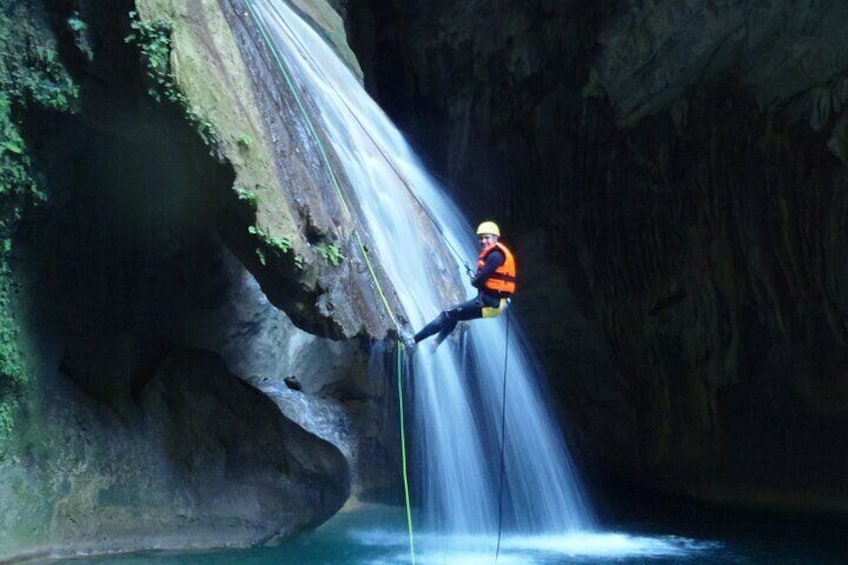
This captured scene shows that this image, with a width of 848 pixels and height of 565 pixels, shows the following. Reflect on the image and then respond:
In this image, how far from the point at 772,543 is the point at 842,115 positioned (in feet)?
16.7

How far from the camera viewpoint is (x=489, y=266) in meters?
7.71

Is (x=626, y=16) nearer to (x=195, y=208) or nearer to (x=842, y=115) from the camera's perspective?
(x=842, y=115)

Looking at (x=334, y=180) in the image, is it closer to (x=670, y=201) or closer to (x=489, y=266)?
(x=489, y=266)

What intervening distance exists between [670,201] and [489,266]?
514 cm

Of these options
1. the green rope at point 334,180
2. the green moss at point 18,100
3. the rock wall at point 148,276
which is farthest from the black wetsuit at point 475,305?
the green moss at point 18,100

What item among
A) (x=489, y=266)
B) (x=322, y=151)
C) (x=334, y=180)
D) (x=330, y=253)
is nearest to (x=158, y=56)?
(x=322, y=151)

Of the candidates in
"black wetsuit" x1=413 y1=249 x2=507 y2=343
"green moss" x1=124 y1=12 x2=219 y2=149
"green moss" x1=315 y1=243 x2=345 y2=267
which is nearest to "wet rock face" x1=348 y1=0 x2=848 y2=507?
"black wetsuit" x1=413 y1=249 x2=507 y2=343

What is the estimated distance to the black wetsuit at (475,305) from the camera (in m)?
7.73

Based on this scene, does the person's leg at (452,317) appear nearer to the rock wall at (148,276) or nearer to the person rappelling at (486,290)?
the person rappelling at (486,290)

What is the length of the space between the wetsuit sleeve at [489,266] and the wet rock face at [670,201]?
4675 millimetres

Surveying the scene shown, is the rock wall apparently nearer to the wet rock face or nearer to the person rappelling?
the person rappelling

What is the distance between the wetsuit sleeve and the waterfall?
875 millimetres

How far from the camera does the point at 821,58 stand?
9891mm

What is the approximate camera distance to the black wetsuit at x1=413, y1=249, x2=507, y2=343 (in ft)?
25.3
